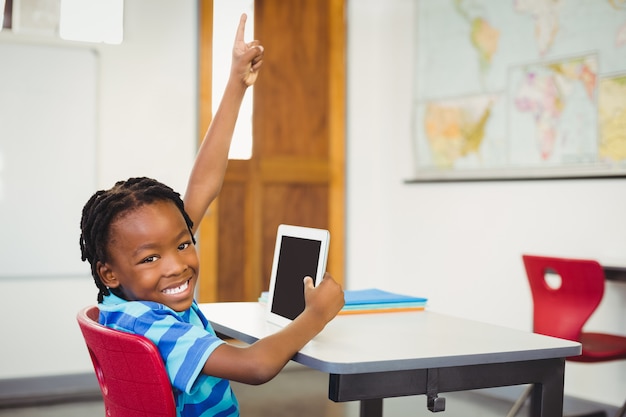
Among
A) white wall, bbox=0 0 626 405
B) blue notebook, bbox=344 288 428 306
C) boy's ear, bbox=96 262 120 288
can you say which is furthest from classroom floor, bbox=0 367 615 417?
boy's ear, bbox=96 262 120 288

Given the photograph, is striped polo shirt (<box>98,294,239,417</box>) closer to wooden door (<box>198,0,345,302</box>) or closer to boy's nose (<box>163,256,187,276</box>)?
boy's nose (<box>163,256,187,276</box>)

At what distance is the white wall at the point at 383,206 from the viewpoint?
3830mm

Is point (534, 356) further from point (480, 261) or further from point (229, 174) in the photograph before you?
point (229, 174)

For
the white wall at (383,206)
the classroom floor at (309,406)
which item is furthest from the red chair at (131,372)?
the white wall at (383,206)

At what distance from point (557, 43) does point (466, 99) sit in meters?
0.70

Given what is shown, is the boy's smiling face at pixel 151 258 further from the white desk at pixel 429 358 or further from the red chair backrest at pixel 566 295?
the red chair backrest at pixel 566 295

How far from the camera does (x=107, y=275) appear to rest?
151cm

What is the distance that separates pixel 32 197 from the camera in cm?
420

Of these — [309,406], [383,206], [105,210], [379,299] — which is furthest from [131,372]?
[383,206]

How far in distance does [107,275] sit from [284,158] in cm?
353

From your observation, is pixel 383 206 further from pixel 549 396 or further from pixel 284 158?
pixel 549 396

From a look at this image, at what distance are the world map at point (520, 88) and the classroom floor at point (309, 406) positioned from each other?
122 centimetres

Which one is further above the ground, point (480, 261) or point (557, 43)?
point (557, 43)

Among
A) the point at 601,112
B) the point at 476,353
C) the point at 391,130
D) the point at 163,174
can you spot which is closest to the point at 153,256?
the point at 476,353
